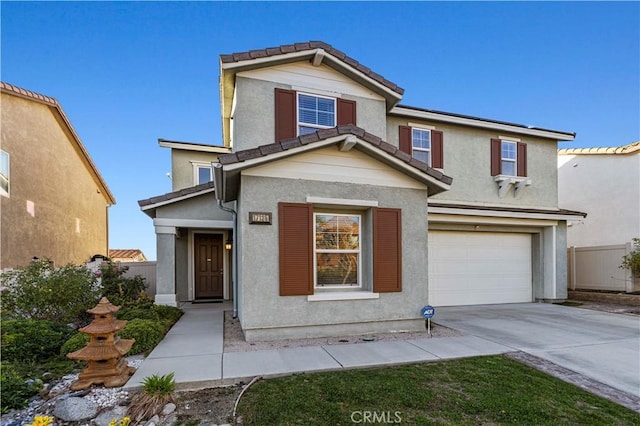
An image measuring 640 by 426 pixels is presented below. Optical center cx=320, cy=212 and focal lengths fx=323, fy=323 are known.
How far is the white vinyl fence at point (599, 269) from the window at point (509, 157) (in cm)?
501

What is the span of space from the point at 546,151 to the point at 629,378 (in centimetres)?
993

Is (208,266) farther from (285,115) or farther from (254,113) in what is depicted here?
(285,115)

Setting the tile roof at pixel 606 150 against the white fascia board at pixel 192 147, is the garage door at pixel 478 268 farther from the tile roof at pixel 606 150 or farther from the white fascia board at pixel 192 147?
the white fascia board at pixel 192 147

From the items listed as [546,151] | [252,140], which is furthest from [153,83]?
[546,151]

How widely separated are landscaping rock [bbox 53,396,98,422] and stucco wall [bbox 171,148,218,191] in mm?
9948

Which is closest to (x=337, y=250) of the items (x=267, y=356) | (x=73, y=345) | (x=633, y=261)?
(x=267, y=356)

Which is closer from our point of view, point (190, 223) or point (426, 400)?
point (426, 400)

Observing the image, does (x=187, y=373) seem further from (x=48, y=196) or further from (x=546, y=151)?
(x=546, y=151)

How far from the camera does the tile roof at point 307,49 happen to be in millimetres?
8422

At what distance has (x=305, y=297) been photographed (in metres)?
6.73

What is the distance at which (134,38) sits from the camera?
10953mm

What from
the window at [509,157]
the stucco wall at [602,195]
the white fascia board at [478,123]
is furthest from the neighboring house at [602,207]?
the white fascia board at [478,123]

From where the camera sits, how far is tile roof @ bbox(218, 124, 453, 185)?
622cm

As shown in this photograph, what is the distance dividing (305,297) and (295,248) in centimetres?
104
